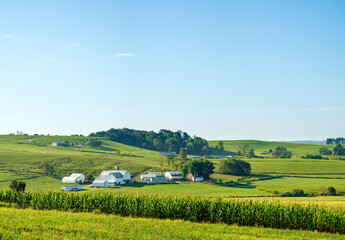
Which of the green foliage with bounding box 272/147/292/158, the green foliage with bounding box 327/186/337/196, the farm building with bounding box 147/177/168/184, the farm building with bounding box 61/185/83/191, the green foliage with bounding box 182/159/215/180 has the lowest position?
the farm building with bounding box 61/185/83/191

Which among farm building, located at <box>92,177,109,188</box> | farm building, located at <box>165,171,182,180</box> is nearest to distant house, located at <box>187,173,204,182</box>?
farm building, located at <box>165,171,182,180</box>

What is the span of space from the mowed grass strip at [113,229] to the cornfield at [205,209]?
1.94m

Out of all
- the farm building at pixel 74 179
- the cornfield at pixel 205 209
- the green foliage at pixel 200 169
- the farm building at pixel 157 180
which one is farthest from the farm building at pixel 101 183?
the cornfield at pixel 205 209

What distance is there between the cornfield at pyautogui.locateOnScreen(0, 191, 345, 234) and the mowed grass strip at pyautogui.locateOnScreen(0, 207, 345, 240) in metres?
1.94

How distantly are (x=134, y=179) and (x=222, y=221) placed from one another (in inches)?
3118

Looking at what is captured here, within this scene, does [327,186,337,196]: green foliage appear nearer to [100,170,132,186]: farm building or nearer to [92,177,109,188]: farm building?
[100,170,132,186]: farm building

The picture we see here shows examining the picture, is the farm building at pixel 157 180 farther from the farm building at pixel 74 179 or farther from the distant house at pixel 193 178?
the farm building at pixel 74 179

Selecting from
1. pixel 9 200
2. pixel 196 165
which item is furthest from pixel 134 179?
pixel 9 200

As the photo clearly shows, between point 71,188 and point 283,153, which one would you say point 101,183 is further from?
point 283,153

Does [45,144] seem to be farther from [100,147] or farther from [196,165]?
[196,165]

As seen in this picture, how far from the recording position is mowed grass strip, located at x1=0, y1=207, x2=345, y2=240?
76.3 ft

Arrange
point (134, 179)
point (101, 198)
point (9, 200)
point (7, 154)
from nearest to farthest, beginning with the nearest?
point (101, 198)
point (9, 200)
point (134, 179)
point (7, 154)

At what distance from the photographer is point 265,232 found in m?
26.6

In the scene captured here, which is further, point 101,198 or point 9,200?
point 9,200
